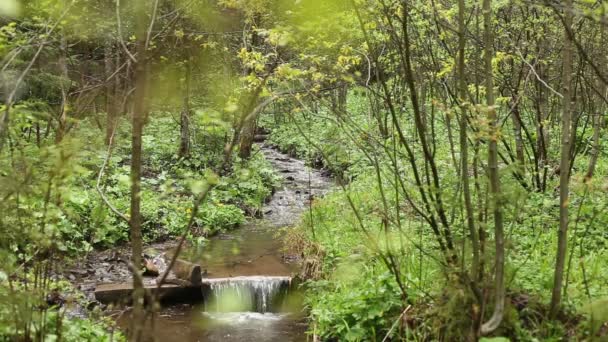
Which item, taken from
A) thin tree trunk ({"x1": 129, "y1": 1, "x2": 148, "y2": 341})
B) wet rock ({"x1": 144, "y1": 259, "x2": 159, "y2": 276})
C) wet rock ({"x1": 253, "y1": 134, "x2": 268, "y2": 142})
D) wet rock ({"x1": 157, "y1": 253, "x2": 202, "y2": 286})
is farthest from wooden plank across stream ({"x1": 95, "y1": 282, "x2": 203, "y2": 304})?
wet rock ({"x1": 253, "y1": 134, "x2": 268, "y2": 142})

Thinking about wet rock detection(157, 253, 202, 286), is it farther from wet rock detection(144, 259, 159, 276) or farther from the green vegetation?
the green vegetation

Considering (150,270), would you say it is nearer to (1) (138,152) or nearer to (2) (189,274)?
(2) (189,274)

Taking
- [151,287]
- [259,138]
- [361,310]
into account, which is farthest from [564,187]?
[259,138]

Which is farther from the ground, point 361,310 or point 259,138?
point 259,138

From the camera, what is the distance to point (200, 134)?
16812mm

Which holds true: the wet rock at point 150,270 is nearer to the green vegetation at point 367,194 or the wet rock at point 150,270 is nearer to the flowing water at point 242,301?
the flowing water at point 242,301

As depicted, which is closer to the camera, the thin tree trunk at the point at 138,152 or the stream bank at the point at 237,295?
the thin tree trunk at the point at 138,152

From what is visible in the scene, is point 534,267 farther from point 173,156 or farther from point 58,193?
point 173,156

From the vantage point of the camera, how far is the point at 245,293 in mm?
8414

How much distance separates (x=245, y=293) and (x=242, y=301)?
17 centimetres

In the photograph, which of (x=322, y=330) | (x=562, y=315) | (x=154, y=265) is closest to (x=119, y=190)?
(x=154, y=265)

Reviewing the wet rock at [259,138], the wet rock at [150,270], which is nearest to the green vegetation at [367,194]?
the wet rock at [150,270]

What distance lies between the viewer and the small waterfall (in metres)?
8.17

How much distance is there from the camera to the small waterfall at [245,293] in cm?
817
